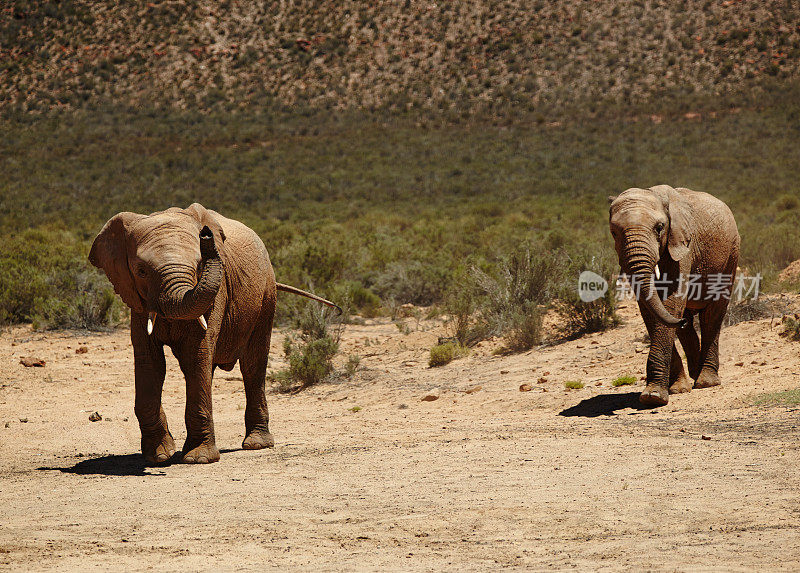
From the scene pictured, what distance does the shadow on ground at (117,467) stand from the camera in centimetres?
848

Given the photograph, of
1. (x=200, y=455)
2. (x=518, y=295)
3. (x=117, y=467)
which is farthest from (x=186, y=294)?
(x=518, y=295)

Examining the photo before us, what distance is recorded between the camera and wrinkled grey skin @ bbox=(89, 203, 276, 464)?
762 centimetres

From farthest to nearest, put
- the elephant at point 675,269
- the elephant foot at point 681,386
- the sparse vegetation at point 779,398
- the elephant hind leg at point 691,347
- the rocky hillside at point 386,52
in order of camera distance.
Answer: the rocky hillside at point 386,52
the elephant hind leg at point 691,347
the elephant foot at point 681,386
the elephant at point 675,269
the sparse vegetation at point 779,398

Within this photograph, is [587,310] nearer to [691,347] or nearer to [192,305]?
[691,347]

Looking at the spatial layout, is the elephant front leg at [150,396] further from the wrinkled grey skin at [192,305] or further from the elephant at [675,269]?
the elephant at [675,269]

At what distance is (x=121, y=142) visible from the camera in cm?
5241

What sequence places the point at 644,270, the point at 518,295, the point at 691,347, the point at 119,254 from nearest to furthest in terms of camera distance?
the point at 119,254, the point at 644,270, the point at 691,347, the point at 518,295

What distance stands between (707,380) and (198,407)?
6.16m

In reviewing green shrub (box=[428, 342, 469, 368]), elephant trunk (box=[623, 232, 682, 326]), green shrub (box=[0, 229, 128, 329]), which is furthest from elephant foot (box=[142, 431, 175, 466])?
green shrub (box=[0, 229, 128, 329])

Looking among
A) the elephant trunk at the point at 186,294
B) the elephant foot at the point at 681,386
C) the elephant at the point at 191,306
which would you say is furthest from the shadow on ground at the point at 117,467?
the elephant foot at the point at 681,386

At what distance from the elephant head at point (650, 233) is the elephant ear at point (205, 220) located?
432 cm

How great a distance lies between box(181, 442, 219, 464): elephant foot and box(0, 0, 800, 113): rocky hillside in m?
49.1

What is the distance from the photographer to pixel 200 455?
865cm

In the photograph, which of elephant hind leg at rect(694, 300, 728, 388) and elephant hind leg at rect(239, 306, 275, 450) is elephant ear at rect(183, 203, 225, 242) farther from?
elephant hind leg at rect(694, 300, 728, 388)
